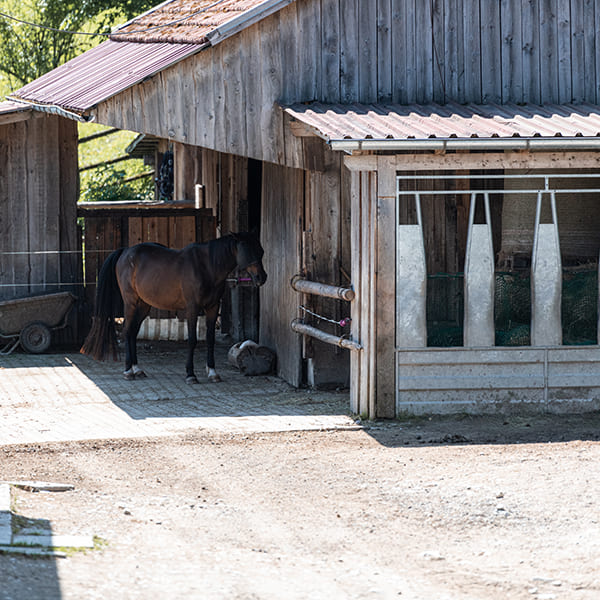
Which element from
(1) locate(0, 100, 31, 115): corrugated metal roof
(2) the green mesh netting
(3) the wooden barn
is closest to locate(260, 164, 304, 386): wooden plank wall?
(3) the wooden barn

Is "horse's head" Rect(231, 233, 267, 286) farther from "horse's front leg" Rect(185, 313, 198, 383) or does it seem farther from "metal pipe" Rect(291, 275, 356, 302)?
"horse's front leg" Rect(185, 313, 198, 383)

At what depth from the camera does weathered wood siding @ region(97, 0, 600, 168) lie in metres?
11.2

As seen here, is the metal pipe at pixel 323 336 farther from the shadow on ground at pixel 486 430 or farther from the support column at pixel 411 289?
the shadow on ground at pixel 486 430

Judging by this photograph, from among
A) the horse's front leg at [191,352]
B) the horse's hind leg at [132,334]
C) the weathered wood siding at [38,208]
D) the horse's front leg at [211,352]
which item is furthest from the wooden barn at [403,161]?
the weathered wood siding at [38,208]

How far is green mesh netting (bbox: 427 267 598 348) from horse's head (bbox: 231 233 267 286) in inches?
77.9

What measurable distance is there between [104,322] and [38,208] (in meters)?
3.21

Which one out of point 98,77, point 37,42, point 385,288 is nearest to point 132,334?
point 98,77

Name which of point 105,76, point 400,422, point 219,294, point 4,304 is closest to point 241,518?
point 400,422

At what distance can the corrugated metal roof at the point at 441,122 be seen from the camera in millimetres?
9695

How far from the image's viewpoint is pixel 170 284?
12641mm

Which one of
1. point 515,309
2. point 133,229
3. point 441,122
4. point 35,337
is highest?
point 441,122

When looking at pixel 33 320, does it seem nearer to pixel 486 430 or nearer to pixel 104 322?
→ pixel 104 322

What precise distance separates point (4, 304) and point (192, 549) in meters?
8.98

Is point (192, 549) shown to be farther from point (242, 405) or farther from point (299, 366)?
point (299, 366)
